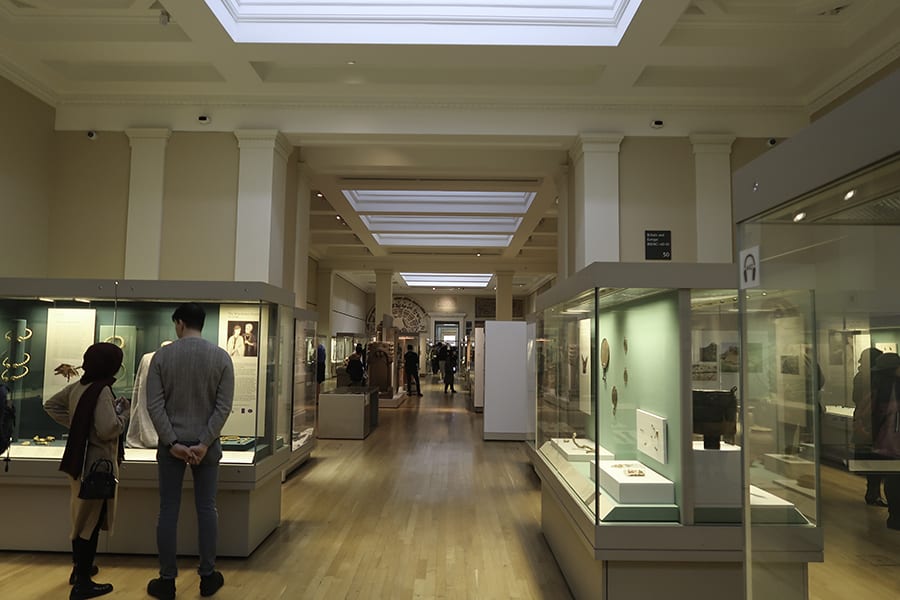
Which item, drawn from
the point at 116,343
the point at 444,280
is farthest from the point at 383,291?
the point at 116,343

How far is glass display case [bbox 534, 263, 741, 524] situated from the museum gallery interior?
0.06 ft

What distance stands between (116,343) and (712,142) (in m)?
6.76

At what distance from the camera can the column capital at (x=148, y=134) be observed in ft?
23.7

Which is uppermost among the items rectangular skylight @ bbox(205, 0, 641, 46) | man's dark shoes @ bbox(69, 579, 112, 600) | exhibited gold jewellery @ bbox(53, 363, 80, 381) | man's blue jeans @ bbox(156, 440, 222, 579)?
rectangular skylight @ bbox(205, 0, 641, 46)

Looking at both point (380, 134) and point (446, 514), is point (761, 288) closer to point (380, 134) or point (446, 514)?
point (446, 514)

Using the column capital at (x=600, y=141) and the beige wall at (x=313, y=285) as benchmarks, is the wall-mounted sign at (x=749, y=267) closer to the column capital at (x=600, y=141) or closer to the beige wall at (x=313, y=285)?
the column capital at (x=600, y=141)

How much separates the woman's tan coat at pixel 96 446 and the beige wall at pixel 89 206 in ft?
13.2

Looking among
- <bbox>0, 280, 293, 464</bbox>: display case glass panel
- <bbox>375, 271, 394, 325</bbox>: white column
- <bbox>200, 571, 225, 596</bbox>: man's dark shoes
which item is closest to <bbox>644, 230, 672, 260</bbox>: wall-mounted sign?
<bbox>0, 280, 293, 464</bbox>: display case glass panel

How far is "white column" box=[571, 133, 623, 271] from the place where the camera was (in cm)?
715

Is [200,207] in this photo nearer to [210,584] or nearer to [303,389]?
[303,389]

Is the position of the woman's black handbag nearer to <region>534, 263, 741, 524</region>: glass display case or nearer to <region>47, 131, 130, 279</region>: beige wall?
<region>534, 263, 741, 524</region>: glass display case

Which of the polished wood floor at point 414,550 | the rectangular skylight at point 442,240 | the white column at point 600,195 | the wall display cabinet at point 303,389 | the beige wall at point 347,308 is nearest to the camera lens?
the polished wood floor at point 414,550

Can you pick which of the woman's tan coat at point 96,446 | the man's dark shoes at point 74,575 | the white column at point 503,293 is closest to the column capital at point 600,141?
the woman's tan coat at point 96,446

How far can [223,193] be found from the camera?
7277mm
